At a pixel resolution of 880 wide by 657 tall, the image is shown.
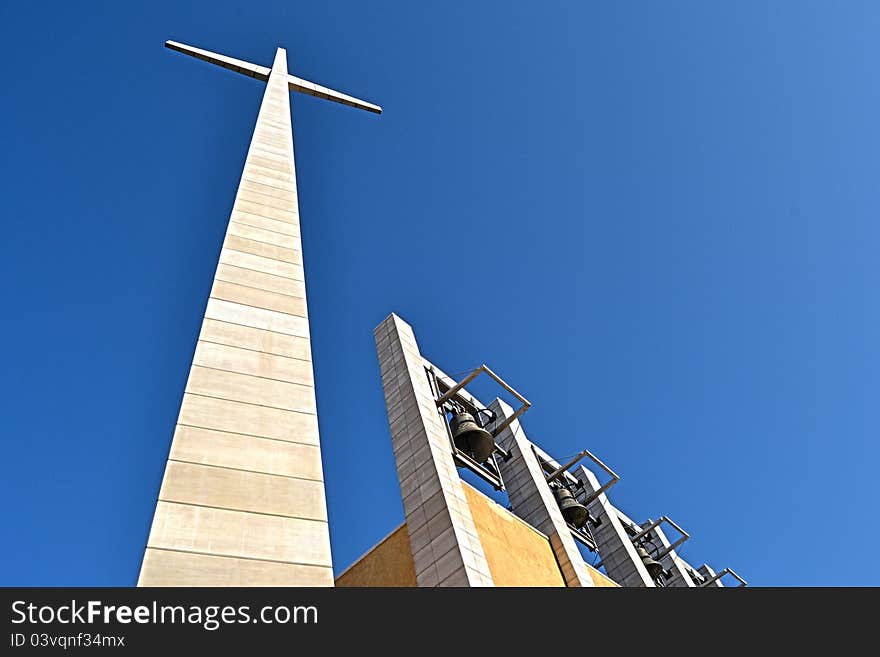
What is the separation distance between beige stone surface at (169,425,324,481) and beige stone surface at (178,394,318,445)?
98 mm

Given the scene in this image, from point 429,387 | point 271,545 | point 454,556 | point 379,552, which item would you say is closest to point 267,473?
point 271,545

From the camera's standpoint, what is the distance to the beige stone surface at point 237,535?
20.2ft

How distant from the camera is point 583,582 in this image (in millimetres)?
21234

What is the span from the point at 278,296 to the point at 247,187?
3.40 metres

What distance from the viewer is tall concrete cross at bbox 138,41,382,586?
6.15 meters

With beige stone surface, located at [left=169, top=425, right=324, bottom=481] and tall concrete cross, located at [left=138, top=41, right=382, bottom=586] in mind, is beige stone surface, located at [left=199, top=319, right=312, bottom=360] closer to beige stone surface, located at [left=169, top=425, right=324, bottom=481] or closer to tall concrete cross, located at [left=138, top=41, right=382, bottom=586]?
tall concrete cross, located at [left=138, top=41, right=382, bottom=586]

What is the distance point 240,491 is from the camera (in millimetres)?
6781

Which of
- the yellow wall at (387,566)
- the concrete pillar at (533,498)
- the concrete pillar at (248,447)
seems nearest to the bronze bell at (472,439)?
the concrete pillar at (533,498)

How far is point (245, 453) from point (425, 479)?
36.5ft

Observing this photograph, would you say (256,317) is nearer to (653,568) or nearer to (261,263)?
(261,263)

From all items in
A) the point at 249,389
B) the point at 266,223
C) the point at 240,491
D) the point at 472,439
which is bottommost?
the point at 240,491

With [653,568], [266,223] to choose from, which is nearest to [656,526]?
[653,568]

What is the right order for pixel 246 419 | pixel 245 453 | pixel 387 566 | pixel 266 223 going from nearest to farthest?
1. pixel 245 453
2. pixel 246 419
3. pixel 266 223
4. pixel 387 566
